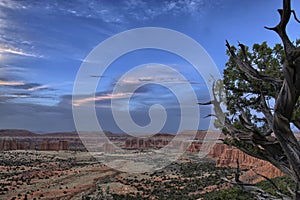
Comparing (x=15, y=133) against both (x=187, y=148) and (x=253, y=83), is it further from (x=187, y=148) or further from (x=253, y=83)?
(x=253, y=83)

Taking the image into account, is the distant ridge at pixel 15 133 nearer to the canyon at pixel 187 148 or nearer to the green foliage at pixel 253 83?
the canyon at pixel 187 148

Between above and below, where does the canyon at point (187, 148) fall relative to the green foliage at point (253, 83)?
below

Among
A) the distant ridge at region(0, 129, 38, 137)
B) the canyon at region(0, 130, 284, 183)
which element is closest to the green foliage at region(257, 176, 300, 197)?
the canyon at region(0, 130, 284, 183)

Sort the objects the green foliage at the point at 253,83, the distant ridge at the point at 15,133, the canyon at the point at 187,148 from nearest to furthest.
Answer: the green foliage at the point at 253,83 → the canyon at the point at 187,148 → the distant ridge at the point at 15,133

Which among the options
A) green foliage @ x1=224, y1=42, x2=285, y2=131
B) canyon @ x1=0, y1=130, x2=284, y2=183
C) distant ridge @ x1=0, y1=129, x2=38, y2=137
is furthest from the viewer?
distant ridge @ x1=0, y1=129, x2=38, y2=137

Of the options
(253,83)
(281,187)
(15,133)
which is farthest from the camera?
(15,133)

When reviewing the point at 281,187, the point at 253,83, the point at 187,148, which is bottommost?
the point at 187,148

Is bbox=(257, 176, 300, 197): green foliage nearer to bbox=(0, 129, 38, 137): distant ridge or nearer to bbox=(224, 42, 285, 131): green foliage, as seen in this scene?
bbox=(224, 42, 285, 131): green foliage

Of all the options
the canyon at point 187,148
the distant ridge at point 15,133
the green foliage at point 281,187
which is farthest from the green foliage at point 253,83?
the distant ridge at point 15,133

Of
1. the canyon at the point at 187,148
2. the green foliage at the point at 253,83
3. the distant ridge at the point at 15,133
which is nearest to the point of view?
the green foliage at the point at 253,83

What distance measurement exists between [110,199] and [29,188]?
39.2ft

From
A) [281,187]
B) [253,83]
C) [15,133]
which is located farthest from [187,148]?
[15,133]

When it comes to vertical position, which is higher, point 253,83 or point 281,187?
point 253,83

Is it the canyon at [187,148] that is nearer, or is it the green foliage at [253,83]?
the green foliage at [253,83]
